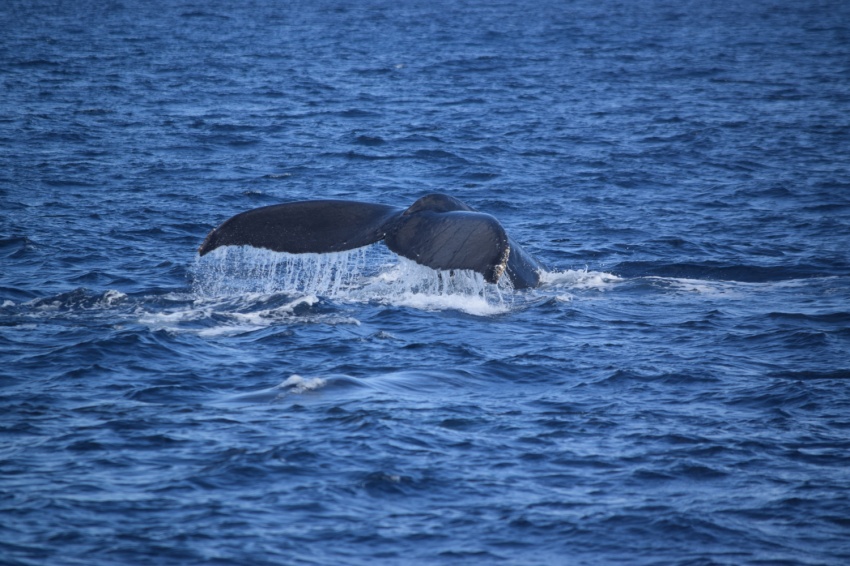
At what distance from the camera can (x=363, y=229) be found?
34.1 feet

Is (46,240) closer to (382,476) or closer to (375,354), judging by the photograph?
(375,354)

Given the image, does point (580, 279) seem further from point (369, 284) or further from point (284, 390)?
point (284, 390)

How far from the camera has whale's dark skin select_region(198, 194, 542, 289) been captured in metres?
9.73

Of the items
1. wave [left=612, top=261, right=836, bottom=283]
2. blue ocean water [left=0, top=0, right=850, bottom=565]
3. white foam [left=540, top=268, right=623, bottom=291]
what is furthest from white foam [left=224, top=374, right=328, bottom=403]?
wave [left=612, top=261, right=836, bottom=283]

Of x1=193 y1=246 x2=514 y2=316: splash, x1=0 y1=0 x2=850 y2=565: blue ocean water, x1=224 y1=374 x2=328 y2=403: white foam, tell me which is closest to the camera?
x1=0 y1=0 x2=850 y2=565: blue ocean water

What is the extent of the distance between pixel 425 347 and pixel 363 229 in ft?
4.43

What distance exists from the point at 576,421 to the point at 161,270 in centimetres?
647

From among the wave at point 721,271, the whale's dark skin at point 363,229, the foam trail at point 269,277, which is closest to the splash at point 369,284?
the foam trail at point 269,277

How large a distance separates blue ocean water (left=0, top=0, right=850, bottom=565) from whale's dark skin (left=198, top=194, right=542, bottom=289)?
1.40 ft

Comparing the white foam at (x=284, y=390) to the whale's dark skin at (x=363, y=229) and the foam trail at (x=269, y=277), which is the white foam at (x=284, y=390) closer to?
the whale's dark skin at (x=363, y=229)

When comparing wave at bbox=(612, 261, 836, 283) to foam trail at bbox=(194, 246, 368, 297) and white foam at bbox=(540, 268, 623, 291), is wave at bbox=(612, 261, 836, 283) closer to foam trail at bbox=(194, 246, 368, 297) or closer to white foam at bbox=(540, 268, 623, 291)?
white foam at bbox=(540, 268, 623, 291)

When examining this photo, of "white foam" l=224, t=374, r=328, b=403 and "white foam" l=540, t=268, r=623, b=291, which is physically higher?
"white foam" l=224, t=374, r=328, b=403

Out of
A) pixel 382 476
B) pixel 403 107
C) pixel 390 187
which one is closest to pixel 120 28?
pixel 403 107

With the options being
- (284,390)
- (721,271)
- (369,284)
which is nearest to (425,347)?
(284,390)
